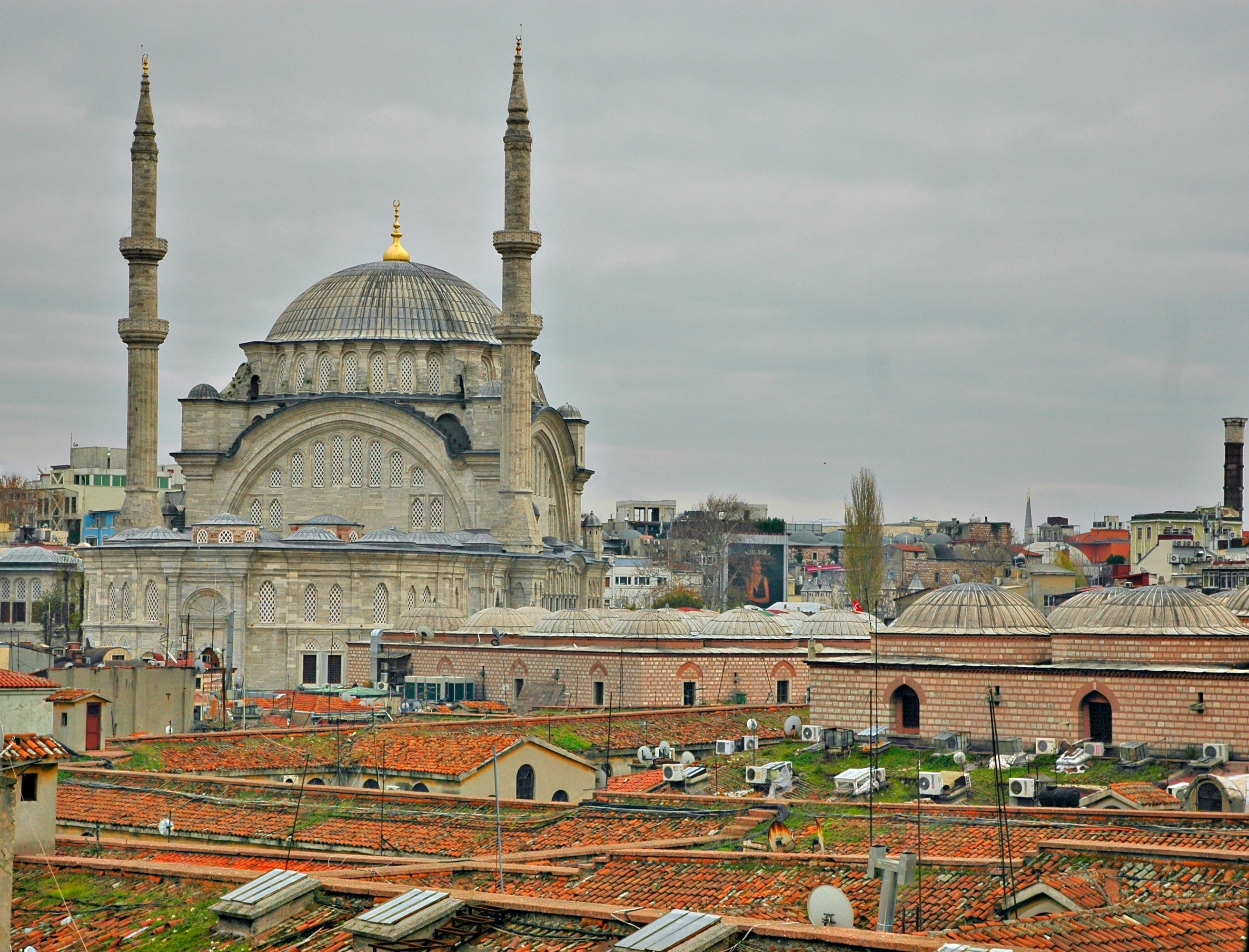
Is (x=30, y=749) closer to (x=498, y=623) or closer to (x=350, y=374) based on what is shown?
(x=498, y=623)

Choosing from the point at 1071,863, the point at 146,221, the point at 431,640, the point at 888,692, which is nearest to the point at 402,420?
the point at 146,221

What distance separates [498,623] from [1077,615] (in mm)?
17319

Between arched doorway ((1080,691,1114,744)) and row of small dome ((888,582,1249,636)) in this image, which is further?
row of small dome ((888,582,1249,636))

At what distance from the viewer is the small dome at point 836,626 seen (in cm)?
3697

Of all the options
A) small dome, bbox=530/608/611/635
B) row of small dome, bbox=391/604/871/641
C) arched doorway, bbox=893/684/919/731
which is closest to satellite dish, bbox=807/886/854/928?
arched doorway, bbox=893/684/919/731

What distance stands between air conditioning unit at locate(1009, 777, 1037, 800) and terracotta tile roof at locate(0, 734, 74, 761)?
924cm

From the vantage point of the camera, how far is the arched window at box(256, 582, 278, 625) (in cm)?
4478

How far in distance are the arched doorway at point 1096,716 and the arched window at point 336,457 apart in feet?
98.5

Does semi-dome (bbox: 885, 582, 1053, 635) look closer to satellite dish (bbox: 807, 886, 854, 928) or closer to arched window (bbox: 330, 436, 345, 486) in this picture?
satellite dish (bbox: 807, 886, 854, 928)

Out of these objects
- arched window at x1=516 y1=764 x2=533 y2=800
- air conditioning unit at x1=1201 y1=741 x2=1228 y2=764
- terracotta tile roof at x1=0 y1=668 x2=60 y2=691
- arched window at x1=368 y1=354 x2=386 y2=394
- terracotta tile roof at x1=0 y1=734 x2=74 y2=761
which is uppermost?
arched window at x1=368 y1=354 x2=386 y2=394

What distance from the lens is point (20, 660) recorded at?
36750 millimetres

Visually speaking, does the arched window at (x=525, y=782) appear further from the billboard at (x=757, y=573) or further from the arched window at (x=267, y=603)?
the billboard at (x=757, y=573)

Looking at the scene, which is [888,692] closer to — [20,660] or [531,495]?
[20,660]

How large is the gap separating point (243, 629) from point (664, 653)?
1282 cm
